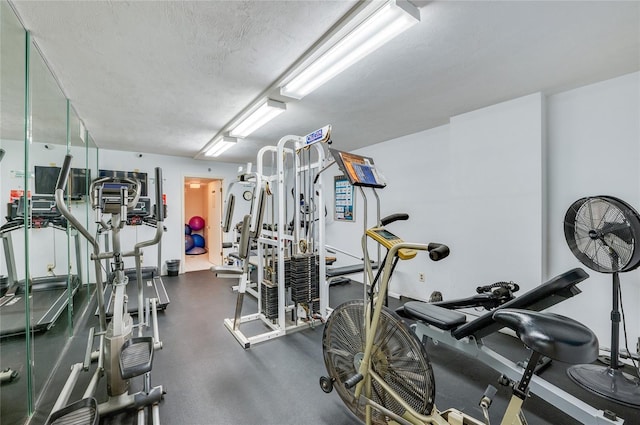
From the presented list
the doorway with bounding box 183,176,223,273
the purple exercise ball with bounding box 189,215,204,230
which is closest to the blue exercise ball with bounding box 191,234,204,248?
the doorway with bounding box 183,176,223,273

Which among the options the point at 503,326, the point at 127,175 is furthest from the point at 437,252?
the point at 127,175

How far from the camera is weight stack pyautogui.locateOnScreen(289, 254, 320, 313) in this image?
3.04 m

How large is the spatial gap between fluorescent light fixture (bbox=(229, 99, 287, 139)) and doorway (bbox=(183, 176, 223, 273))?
9.42 feet

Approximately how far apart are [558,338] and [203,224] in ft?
28.5

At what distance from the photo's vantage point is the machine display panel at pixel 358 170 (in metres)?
1.66

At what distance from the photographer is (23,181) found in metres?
1.82

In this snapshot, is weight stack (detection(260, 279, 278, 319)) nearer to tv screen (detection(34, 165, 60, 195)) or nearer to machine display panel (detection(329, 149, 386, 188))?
machine display panel (detection(329, 149, 386, 188))

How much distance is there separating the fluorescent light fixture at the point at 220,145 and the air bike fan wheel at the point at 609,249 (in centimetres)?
408

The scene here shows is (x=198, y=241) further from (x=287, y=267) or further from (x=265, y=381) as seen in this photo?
(x=265, y=381)

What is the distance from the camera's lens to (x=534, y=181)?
274 cm

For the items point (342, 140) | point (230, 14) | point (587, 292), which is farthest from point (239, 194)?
point (587, 292)

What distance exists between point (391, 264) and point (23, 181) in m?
2.49

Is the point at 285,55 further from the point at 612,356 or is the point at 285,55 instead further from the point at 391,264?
the point at 612,356

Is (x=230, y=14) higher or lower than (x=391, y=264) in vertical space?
higher
